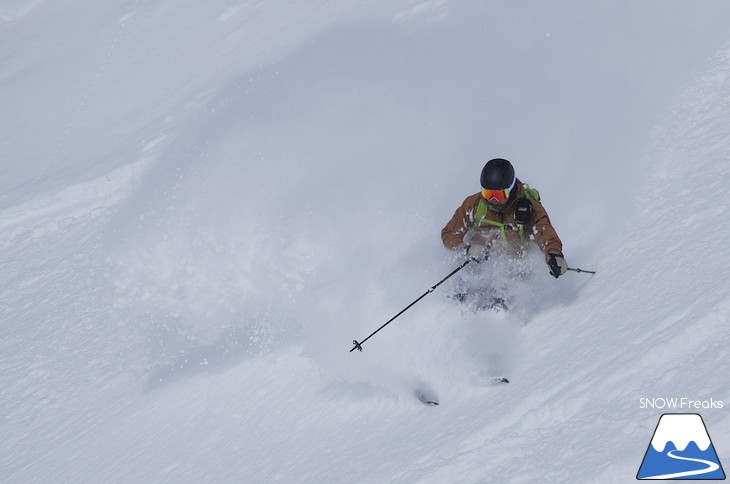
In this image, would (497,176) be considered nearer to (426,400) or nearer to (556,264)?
(556,264)

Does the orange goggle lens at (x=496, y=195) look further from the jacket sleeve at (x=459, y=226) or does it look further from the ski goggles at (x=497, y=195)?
the jacket sleeve at (x=459, y=226)

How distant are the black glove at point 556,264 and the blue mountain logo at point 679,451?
1998 mm

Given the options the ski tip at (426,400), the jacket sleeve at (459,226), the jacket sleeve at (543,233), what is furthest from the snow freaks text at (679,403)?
the jacket sleeve at (459,226)

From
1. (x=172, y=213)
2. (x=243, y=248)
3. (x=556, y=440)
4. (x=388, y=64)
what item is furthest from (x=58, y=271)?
(x=556, y=440)

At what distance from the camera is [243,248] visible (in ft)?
25.7

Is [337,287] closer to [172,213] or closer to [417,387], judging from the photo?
[417,387]

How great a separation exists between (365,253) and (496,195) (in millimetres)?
2047

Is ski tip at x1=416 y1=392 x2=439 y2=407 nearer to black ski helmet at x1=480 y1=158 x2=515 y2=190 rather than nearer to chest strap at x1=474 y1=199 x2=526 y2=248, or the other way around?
chest strap at x1=474 y1=199 x2=526 y2=248

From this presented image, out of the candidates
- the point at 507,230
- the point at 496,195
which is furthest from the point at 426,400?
the point at 496,195

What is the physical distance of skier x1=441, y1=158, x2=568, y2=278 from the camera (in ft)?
17.8

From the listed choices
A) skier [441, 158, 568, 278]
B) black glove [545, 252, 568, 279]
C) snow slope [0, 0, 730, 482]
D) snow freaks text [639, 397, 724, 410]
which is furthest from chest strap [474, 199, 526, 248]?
snow freaks text [639, 397, 724, 410]

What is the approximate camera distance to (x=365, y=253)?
7.20 m

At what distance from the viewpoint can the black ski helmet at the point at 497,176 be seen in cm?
541

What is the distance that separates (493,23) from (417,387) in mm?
7804
